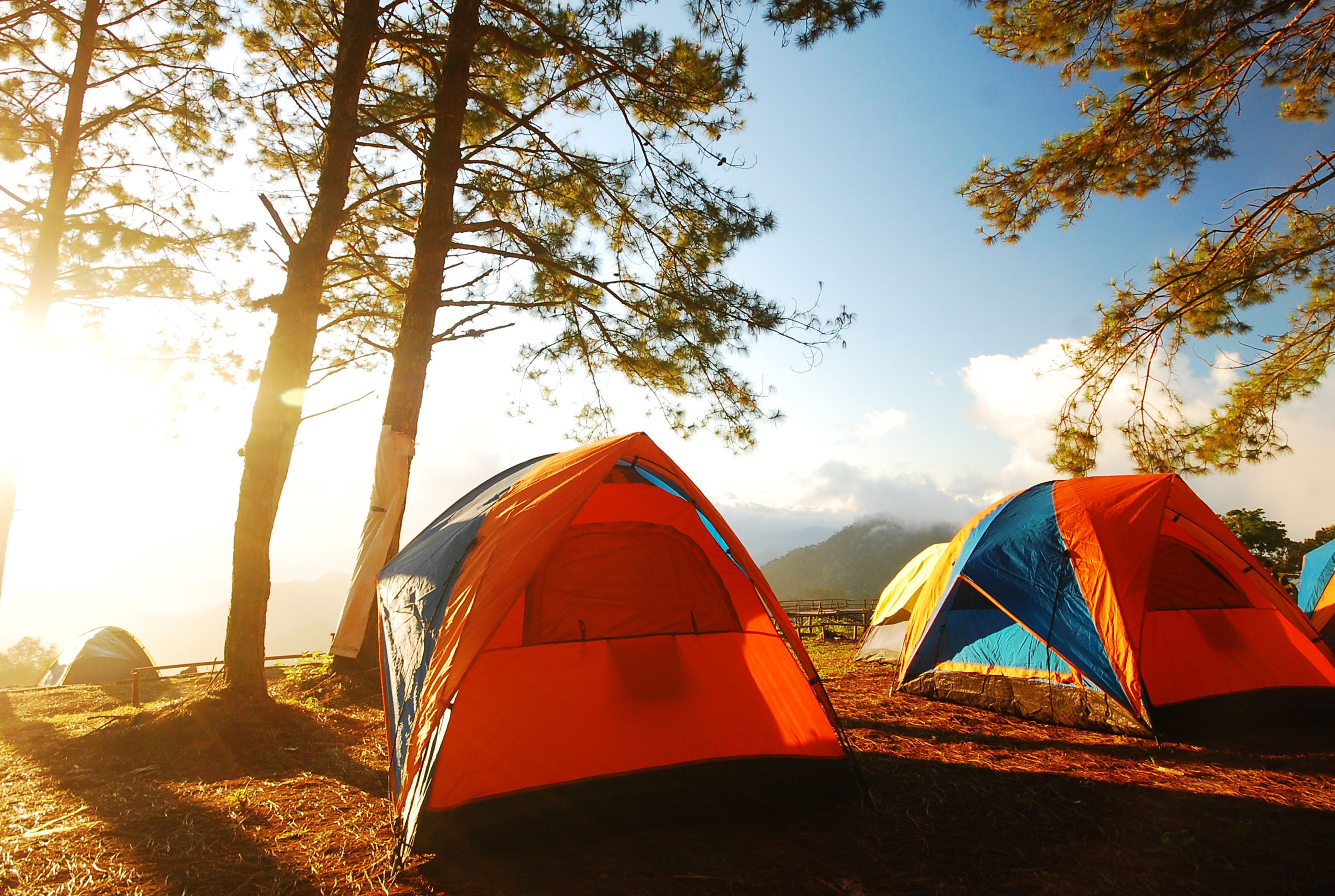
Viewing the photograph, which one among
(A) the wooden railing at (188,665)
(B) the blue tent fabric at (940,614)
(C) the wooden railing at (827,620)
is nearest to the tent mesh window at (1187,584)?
(B) the blue tent fabric at (940,614)

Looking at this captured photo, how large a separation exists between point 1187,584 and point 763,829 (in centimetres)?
399

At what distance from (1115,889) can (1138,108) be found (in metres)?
7.05

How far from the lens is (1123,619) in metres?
4.21

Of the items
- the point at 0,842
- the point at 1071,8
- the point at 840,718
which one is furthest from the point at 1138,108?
the point at 0,842

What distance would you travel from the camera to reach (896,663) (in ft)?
26.3

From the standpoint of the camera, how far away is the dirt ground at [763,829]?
8.02 ft

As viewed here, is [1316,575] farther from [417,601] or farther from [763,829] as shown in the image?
[417,601]

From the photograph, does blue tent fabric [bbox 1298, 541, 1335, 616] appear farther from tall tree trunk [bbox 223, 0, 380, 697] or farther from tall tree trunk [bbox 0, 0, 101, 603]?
tall tree trunk [bbox 0, 0, 101, 603]

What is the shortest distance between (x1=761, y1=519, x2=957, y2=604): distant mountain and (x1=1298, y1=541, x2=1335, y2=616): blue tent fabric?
61279 mm

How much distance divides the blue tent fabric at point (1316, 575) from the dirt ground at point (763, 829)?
4782 mm

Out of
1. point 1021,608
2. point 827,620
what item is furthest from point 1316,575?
point 827,620

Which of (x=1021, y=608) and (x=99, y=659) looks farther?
(x=99, y=659)

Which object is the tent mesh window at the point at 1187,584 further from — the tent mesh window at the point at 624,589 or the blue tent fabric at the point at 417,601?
the blue tent fabric at the point at 417,601

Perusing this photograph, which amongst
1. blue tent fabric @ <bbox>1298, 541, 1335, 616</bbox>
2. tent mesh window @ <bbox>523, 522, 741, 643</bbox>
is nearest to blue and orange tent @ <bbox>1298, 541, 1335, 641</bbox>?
blue tent fabric @ <bbox>1298, 541, 1335, 616</bbox>
